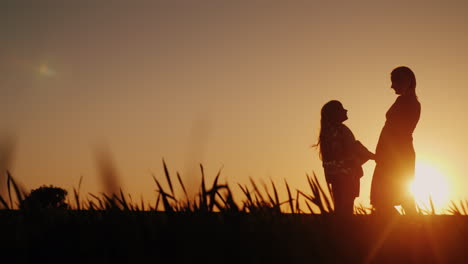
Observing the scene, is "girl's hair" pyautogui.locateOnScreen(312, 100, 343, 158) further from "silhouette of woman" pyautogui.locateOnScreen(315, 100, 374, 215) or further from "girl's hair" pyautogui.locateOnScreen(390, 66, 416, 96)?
"girl's hair" pyautogui.locateOnScreen(390, 66, 416, 96)

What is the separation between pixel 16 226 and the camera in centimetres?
294

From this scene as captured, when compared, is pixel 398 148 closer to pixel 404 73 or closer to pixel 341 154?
pixel 341 154

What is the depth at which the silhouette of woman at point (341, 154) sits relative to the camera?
21.3ft

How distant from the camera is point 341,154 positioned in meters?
6.51

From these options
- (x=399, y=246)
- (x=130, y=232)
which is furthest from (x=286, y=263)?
(x=399, y=246)

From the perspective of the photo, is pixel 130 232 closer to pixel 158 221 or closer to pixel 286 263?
pixel 158 221

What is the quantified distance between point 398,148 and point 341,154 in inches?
24.1

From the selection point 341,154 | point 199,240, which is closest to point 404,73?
point 341,154

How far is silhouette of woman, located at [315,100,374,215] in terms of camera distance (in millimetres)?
6484

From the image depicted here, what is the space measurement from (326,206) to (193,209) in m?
0.93

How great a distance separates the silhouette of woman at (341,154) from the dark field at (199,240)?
2.98m

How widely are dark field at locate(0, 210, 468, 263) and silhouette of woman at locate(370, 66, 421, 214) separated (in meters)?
2.72

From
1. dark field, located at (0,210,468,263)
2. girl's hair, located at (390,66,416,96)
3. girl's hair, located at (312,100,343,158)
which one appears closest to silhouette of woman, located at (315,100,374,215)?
girl's hair, located at (312,100,343,158)

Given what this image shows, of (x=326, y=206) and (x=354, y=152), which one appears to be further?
(x=354, y=152)
